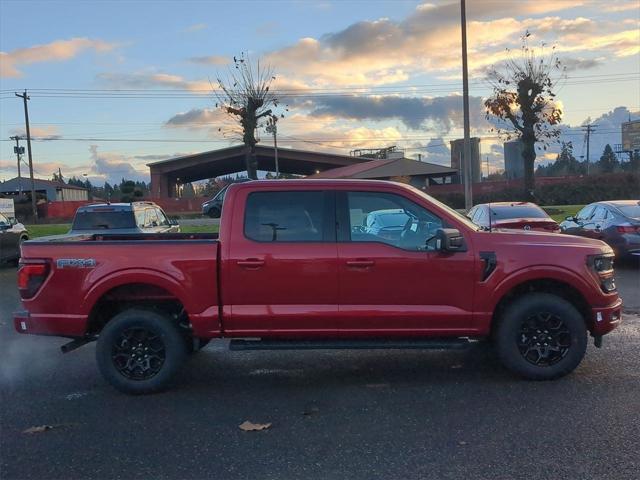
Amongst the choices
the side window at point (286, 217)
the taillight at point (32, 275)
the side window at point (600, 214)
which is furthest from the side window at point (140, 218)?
the side window at point (600, 214)

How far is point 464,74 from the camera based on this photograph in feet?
65.3

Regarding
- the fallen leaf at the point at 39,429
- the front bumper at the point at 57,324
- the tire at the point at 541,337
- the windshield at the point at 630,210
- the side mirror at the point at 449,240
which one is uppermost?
the side mirror at the point at 449,240

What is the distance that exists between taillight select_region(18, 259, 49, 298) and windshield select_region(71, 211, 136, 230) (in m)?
7.43

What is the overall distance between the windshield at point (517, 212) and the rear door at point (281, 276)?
8022 mm

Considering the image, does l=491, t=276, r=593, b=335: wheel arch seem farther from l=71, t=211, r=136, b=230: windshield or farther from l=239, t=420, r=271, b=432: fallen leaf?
l=71, t=211, r=136, b=230: windshield

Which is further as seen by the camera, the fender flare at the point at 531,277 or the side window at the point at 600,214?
the side window at the point at 600,214

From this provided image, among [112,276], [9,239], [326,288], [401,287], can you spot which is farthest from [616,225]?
[9,239]

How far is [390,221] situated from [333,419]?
Result: 1.90 meters

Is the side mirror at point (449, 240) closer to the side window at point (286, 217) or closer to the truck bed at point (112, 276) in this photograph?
the side window at point (286, 217)

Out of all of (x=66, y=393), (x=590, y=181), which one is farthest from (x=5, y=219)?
(x=590, y=181)

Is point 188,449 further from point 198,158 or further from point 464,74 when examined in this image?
point 198,158

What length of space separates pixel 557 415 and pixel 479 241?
160cm

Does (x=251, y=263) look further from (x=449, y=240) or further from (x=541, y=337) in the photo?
(x=541, y=337)

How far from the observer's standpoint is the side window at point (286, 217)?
219 inches
